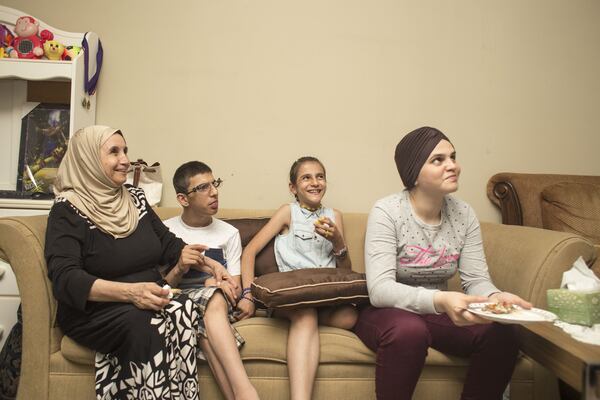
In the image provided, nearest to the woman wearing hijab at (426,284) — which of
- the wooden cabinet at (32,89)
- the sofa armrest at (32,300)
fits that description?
the sofa armrest at (32,300)

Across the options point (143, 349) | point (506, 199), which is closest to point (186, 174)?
point (143, 349)

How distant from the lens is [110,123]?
2.56 meters

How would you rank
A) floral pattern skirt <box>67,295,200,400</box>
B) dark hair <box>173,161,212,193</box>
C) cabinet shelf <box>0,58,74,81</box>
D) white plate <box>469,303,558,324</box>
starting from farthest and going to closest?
cabinet shelf <box>0,58,74,81</box> < dark hair <box>173,161,212,193</box> < floral pattern skirt <box>67,295,200,400</box> < white plate <box>469,303,558,324</box>

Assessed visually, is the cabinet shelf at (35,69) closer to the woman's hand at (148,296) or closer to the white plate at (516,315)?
the woman's hand at (148,296)

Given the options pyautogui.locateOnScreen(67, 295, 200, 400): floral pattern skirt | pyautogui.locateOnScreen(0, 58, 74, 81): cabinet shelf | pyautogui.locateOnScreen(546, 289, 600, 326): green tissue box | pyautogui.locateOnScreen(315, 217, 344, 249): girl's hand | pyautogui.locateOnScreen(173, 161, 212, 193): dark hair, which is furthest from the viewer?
pyautogui.locateOnScreen(0, 58, 74, 81): cabinet shelf

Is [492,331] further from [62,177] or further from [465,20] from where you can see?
[465,20]

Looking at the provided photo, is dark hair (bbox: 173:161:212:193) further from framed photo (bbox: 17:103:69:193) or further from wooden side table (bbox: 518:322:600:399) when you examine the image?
wooden side table (bbox: 518:322:600:399)

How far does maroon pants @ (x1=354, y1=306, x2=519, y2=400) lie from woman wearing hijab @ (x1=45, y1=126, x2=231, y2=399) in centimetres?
61

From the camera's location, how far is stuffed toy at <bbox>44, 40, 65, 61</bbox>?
2309 mm

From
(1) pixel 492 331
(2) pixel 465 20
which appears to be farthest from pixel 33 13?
(1) pixel 492 331

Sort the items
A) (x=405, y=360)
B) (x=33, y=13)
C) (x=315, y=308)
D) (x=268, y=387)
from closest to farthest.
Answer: (x=405, y=360) < (x=268, y=387) < (x=315, y=308) < (x=33, y=13)

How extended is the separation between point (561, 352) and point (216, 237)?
136 centimetres

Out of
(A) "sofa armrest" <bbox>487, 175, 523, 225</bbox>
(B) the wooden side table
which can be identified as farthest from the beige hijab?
(A) "sofa armrest" <bbox>487, 175, 523, 225</bbox>

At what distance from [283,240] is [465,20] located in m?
1.62
